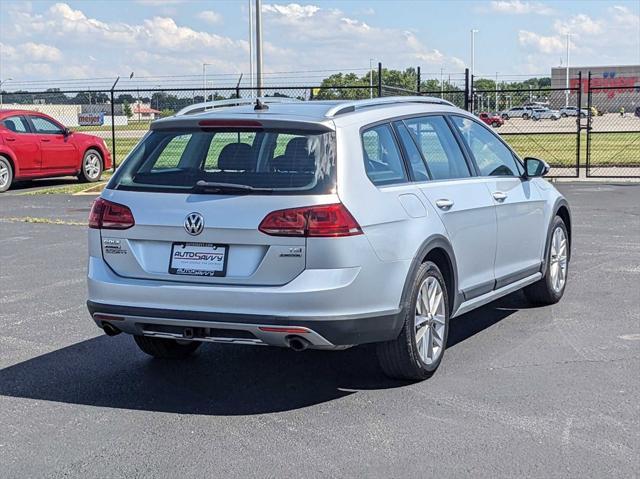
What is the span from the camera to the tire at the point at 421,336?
579 cm

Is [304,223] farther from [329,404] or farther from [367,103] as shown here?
[367,103]

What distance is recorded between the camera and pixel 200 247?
547 centimetres

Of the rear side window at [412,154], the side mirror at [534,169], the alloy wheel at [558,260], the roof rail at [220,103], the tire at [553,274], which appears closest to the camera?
the rear side window at [412,154]

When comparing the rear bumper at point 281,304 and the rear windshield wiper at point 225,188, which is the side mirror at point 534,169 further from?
the rear windshield wiper at point 225,188

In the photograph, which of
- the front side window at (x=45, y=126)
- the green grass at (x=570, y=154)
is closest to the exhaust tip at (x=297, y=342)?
the front side window at (x=45, y=126)

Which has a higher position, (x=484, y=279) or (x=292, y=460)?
(x=484, y=279)

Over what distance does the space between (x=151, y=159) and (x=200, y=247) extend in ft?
2.50

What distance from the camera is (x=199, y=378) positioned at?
6270mm

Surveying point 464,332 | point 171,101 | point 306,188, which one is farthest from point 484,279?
point 171,101

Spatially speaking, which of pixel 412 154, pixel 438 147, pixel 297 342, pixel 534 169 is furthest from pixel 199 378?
pixel 534 169

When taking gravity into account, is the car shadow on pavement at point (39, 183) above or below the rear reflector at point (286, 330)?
below

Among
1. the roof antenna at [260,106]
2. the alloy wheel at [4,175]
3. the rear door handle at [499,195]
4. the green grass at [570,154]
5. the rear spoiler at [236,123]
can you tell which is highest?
the roof antenna at [260,106]

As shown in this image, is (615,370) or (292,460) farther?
(615,370)

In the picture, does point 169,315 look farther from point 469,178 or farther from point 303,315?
point 469,178
